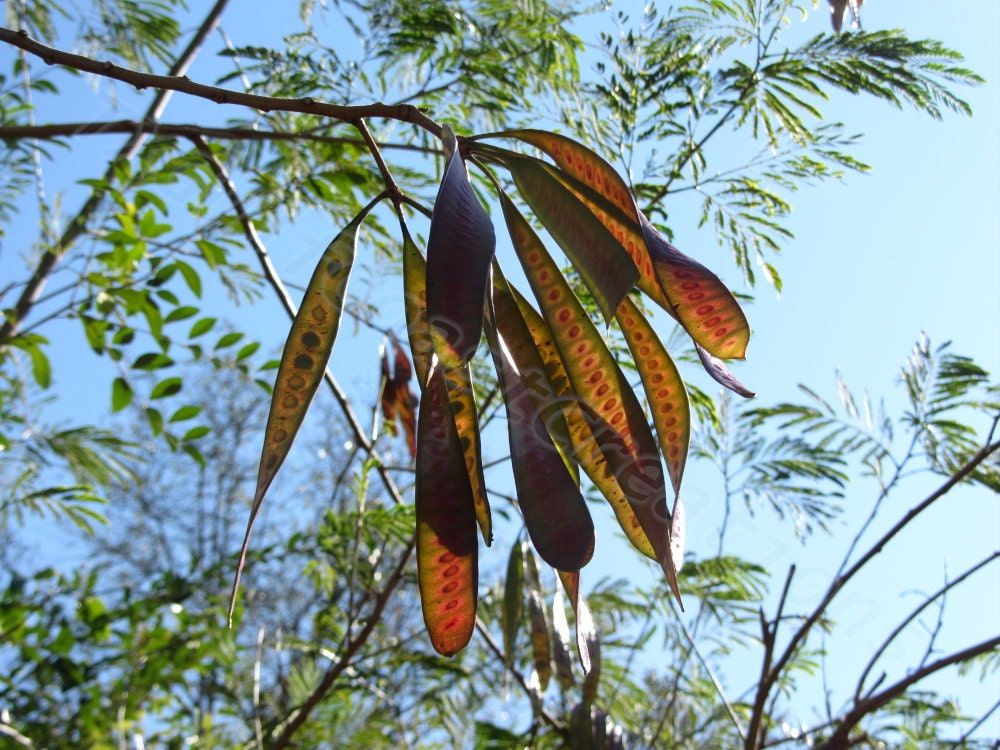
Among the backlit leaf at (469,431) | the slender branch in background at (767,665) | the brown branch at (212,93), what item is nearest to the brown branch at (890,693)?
the slender branch in background at (767,665)

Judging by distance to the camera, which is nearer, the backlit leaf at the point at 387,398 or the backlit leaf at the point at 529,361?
the backlit leaf at the point at 529,361

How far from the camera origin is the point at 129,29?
105 inches

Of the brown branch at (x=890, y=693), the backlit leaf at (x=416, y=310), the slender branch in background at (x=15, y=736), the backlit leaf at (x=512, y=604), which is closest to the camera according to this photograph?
the backlit leaf at (x=416, y=310)

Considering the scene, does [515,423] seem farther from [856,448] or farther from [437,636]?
[856,448]

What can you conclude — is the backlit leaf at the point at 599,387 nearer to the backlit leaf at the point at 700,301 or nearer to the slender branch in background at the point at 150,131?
the backlit leaf at the point at 700,301

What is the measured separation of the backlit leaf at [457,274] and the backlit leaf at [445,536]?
0.09 meters

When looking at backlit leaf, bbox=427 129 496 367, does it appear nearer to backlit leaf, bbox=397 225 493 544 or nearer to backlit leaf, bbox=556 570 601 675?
backlit leaf, bbox=397 225 493 544

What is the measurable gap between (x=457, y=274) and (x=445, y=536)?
0.21 metres

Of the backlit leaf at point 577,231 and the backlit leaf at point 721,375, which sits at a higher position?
the backlit leaf at point 577,231

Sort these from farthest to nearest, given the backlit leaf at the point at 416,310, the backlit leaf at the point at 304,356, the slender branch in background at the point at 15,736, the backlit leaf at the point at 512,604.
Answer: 1. the slender branch in background at the point at 15,736
2. the backlit leaf at the point at 512,604
3. the backlit leaf at the point at 416,310
4. the backlit leaf at the point at 304,356

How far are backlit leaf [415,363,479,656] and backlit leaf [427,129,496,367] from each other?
9 centimetres

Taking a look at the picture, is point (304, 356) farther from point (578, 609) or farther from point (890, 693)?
point (890, 693)

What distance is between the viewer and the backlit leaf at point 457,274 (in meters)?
0.55

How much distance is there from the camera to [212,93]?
745mm
